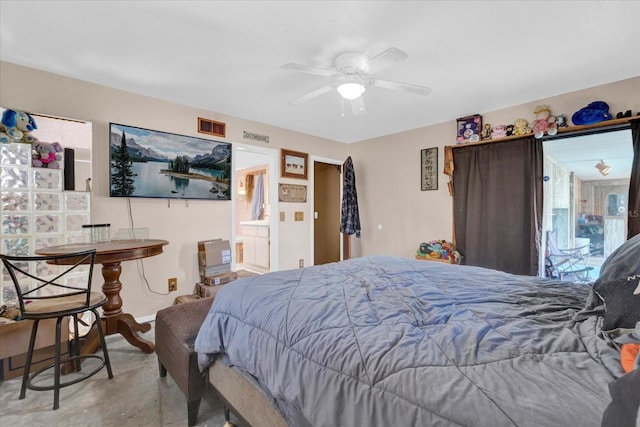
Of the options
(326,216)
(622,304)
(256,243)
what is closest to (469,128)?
(326,216)

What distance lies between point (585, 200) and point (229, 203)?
407 centimetres

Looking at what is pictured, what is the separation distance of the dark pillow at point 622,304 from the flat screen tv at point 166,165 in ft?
11.5

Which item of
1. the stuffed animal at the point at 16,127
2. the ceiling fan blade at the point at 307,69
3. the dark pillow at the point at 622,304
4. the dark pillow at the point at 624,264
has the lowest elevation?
the dark pillow at the point at 622,304

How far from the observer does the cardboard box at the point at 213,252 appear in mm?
3371

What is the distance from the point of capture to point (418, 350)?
2.97 feet

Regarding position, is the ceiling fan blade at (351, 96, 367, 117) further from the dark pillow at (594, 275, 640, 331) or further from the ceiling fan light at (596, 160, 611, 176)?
the ceiling fan light at (596, 160, 611, 176)

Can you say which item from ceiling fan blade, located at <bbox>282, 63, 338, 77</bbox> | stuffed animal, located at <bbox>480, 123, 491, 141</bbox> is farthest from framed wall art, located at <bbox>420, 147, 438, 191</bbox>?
ceiling fan blade, located at <bbox>282, 63, 338, 77</bbox>

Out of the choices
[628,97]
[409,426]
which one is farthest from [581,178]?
[409,426]

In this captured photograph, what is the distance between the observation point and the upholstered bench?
150 cm

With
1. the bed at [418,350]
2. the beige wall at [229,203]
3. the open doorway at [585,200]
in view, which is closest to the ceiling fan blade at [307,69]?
the bed at [418,350]

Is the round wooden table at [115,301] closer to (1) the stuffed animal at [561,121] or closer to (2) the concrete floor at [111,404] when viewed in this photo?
(2) the concrete floor at [111,404]

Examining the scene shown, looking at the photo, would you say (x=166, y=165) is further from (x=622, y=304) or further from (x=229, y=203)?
(x=622, y=304)

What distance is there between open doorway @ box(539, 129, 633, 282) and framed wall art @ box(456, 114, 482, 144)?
0.73 meters

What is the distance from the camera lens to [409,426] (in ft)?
2.35
